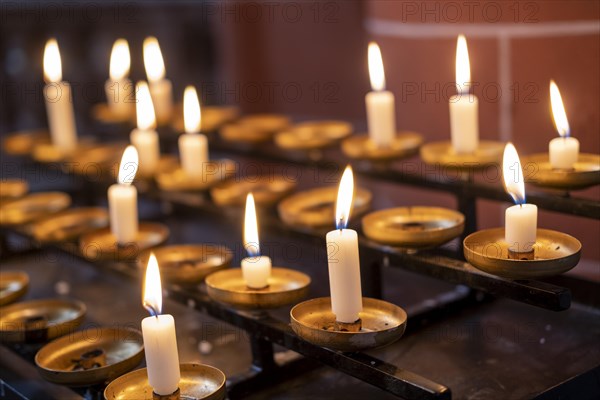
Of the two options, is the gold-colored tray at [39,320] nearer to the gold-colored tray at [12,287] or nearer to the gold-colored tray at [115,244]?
the gold-colored tray at [12,287]

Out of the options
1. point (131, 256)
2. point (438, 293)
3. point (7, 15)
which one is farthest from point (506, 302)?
point (7, 15)

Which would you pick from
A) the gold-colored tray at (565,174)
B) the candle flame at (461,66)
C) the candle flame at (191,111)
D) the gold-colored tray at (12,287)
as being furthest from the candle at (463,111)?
the gold-colored tray at (12,287)

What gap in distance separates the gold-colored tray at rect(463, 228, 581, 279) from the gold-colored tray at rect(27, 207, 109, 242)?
40.3 inches

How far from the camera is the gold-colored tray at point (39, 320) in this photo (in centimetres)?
175

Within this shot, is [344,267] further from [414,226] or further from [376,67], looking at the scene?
[376,67]

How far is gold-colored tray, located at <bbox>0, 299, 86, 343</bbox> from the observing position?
175 centimetres

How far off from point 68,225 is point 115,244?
11.1 inches

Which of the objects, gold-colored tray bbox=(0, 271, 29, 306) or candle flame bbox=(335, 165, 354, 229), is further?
gold-colored tray bbox=(0, 271, 29, 306)

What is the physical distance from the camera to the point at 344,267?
58.2 inches

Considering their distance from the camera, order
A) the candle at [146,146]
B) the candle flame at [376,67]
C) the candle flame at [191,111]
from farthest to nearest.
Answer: the candle at [146,146]
the candle flame at [191,111]
the candle flame at [376,67]

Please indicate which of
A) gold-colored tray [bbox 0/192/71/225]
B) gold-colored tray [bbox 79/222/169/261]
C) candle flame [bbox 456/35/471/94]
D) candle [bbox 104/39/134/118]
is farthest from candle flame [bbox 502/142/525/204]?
candle [bbox 104/39/134/118]

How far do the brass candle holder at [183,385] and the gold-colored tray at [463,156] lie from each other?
76 centimetres

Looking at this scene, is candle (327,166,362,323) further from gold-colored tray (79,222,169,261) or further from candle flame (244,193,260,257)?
gold-colored tray (79,222,169,261)

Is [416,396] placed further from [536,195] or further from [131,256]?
[131,256]
